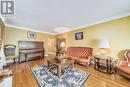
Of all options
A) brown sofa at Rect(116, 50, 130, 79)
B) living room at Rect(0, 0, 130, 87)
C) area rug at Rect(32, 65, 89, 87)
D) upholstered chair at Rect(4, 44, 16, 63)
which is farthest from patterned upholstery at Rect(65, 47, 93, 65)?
upholstered chair at Rect(4, 44, 16, 63)

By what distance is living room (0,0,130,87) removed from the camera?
2449 millimetres

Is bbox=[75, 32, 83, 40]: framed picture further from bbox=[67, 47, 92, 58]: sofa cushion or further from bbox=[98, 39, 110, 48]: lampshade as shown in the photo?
bbox=[98, 39, 110, 48]: lampshade

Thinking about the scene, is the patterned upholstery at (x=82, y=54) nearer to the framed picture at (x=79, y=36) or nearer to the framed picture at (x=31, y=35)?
the framed picture at (x=79, y=36)

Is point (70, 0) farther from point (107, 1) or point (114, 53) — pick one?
point (114, 53)

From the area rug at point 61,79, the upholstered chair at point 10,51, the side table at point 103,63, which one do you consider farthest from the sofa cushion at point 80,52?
the upholstered chair at point 10,51

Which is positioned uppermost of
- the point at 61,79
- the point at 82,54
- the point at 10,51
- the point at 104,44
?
the point at 104,44

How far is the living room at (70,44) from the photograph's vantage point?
245cm

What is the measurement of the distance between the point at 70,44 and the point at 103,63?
110 inches

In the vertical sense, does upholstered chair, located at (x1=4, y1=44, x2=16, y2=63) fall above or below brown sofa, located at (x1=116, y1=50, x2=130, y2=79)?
above

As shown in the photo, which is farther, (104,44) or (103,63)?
(103,63)

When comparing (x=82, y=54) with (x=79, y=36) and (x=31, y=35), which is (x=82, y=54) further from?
(x=31, y=35)

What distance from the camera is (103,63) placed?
11.6ft

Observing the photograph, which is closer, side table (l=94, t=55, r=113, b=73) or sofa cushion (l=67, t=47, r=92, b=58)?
side table (l=94, t=55, r=113, b=73)

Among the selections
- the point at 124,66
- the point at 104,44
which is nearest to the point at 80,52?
the point at 104,44
